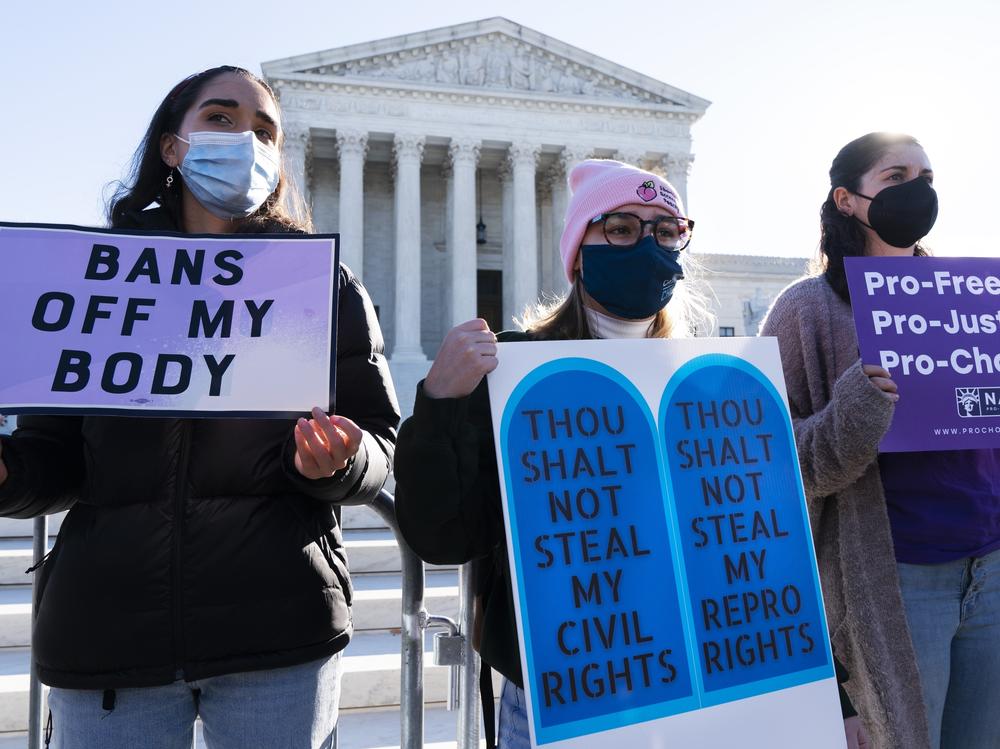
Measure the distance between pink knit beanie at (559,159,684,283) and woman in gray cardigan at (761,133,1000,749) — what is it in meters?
0.87

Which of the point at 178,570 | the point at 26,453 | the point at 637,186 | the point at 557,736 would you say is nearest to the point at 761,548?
the point at 557,736

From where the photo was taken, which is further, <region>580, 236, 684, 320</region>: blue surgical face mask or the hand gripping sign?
<region>580, 236, 684, 320</region>: blue surgical face mask

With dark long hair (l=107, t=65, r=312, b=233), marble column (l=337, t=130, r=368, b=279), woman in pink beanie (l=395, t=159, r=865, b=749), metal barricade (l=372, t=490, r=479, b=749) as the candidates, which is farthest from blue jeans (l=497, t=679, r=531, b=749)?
marble column (l=337, t=130, r=368, b=279)

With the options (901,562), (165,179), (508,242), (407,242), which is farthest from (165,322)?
(508,242)

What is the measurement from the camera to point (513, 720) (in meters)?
1.85

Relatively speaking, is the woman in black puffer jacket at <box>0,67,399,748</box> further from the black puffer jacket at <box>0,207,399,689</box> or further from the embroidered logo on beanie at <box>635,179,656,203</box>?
the embroidered logo on beanie at <box>635,179,656,203</box>

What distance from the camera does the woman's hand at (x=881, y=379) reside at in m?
2.35

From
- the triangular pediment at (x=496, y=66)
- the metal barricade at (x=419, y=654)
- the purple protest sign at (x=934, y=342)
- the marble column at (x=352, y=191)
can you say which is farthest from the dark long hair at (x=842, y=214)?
the triangular pediment at (x=496, y=66)

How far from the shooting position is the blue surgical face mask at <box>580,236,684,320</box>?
7.03 feet

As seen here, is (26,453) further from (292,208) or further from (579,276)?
(579,276)

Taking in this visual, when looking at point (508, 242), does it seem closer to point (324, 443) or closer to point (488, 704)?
point (324, 443)

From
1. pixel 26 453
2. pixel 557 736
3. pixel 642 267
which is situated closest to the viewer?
pixel 557 736

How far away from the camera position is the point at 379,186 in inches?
1401

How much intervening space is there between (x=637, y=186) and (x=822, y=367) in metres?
1.09
